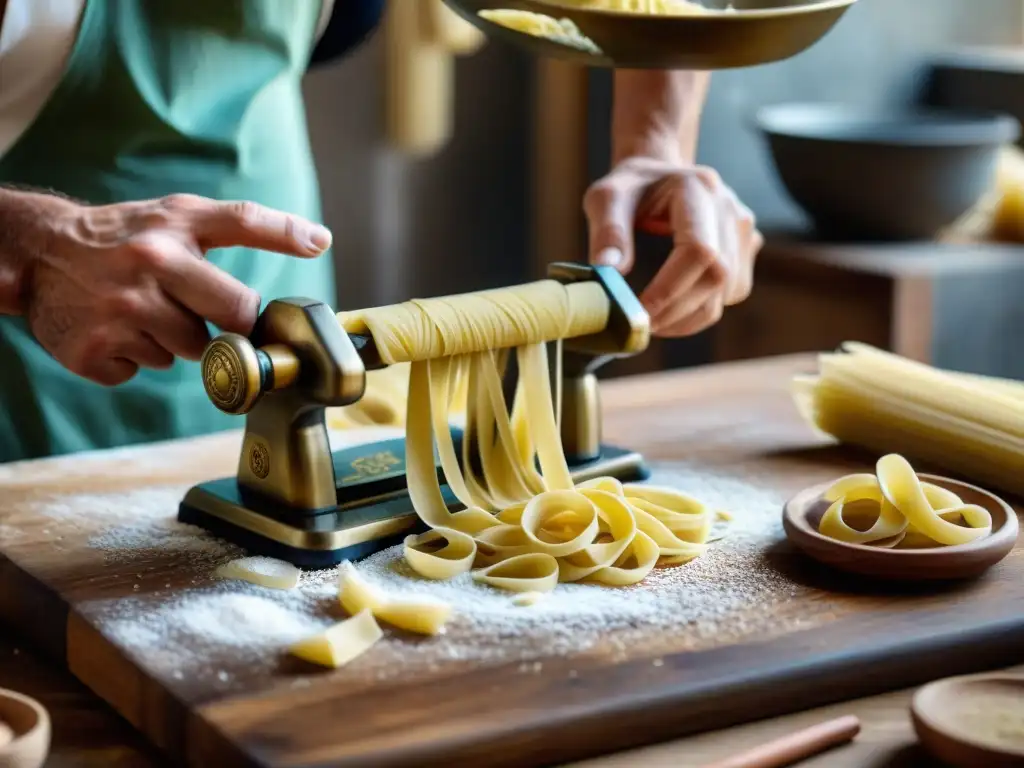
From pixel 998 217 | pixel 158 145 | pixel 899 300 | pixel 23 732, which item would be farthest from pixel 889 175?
pixel 23 732

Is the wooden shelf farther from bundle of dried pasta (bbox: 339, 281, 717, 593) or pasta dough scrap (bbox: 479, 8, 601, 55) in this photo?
pasta dough scrap (bbox: 479, 8, 601, 55)

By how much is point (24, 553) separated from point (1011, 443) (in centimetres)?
107

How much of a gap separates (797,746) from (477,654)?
28 centimetres

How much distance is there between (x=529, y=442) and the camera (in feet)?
5.33

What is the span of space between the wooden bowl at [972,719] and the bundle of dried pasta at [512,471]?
0.34m

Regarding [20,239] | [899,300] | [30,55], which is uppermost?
[30,55]

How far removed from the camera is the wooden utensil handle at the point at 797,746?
1.07 m

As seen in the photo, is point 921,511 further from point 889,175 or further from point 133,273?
point 889,175

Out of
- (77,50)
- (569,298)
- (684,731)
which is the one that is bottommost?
(684,731)

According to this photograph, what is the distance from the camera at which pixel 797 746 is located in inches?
43.1

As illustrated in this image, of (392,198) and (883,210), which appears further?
(392,198)

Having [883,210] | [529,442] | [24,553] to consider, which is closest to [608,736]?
[529,442]

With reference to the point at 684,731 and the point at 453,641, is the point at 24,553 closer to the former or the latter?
the point at 453,641

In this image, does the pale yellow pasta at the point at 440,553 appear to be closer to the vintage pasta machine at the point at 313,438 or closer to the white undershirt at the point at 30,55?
the vintage pasta machine at the point at 313,438
